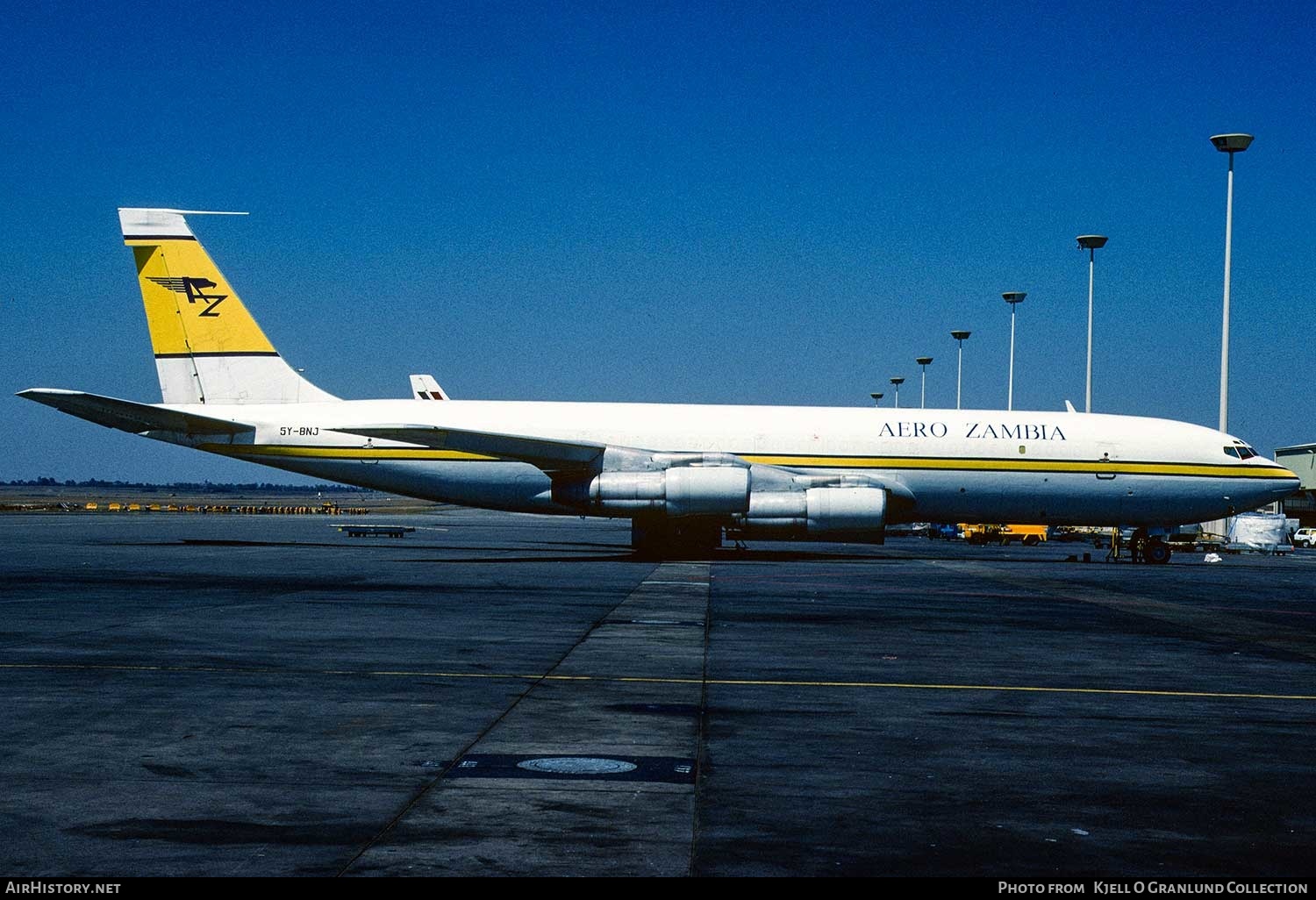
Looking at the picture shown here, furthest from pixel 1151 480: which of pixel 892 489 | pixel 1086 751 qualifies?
pixel 1086 751

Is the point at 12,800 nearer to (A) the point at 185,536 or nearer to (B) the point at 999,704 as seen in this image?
(B) the point at 999,704

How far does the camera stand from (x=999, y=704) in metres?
12.1

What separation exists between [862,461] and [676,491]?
6.36m

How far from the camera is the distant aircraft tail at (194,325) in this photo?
41844 mm

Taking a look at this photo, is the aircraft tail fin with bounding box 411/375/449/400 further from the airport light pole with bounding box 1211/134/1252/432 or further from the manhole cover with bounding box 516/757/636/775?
the manhole cover with bounding box 516/757/636/775

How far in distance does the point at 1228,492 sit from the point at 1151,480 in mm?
2888

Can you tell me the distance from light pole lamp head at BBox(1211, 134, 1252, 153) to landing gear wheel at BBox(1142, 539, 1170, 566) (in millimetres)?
20279

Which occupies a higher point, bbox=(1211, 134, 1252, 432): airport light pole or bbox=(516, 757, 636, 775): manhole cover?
bbox=(1211, 134, 1252, 432): airport light pole

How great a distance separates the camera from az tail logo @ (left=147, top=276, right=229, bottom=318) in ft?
138

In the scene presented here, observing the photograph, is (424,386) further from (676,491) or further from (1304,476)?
(1304,476)

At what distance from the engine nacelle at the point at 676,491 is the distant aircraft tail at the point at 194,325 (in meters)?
12.2

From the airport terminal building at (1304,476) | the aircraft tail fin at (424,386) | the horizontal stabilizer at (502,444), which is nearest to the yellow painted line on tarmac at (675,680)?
the horizontal stabilizer at (502,444)

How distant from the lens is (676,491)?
37.5m

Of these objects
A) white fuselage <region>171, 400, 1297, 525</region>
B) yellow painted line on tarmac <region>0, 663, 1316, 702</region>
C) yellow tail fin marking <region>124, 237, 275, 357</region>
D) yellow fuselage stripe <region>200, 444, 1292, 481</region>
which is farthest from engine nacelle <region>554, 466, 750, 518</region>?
yellow painted line on tarmac <region>0, 663, 1316, 702</region>
